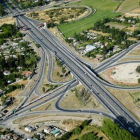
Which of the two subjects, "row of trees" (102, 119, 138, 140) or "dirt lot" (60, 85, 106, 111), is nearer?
"row of trees" (102, 119, 138, 140)

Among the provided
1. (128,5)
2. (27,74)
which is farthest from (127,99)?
(128,5)

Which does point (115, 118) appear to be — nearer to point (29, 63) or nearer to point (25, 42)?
point (29, 63)

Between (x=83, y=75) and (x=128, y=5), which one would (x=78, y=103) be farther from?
(x=128, y=5)

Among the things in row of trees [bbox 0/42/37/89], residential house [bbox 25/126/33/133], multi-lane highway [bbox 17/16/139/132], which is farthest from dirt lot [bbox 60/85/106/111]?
row of trees [bbox 0/42/37/89]

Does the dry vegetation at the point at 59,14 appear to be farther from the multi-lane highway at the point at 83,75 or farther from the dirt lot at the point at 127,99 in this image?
the dirt lot at the point at 127,99

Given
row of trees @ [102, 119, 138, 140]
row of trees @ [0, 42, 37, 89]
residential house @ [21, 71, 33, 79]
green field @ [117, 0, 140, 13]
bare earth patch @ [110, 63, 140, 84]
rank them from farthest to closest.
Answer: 1. green field @ [117, 0, 140, 13]
2. residential house @ [21, 71, 33, 79]
3. row of trees @ [0, 42, 37, 89]
4. bare earth patch @ [110, 63, 140, 84]
5. row of trees @ [102, 119, 138, 140]

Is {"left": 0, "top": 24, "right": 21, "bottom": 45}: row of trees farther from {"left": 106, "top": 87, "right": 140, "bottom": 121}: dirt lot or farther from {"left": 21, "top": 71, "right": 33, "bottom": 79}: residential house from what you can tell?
{"left": 106, "top": 87, "right": 140, "bottom": 121}: dirt lot
